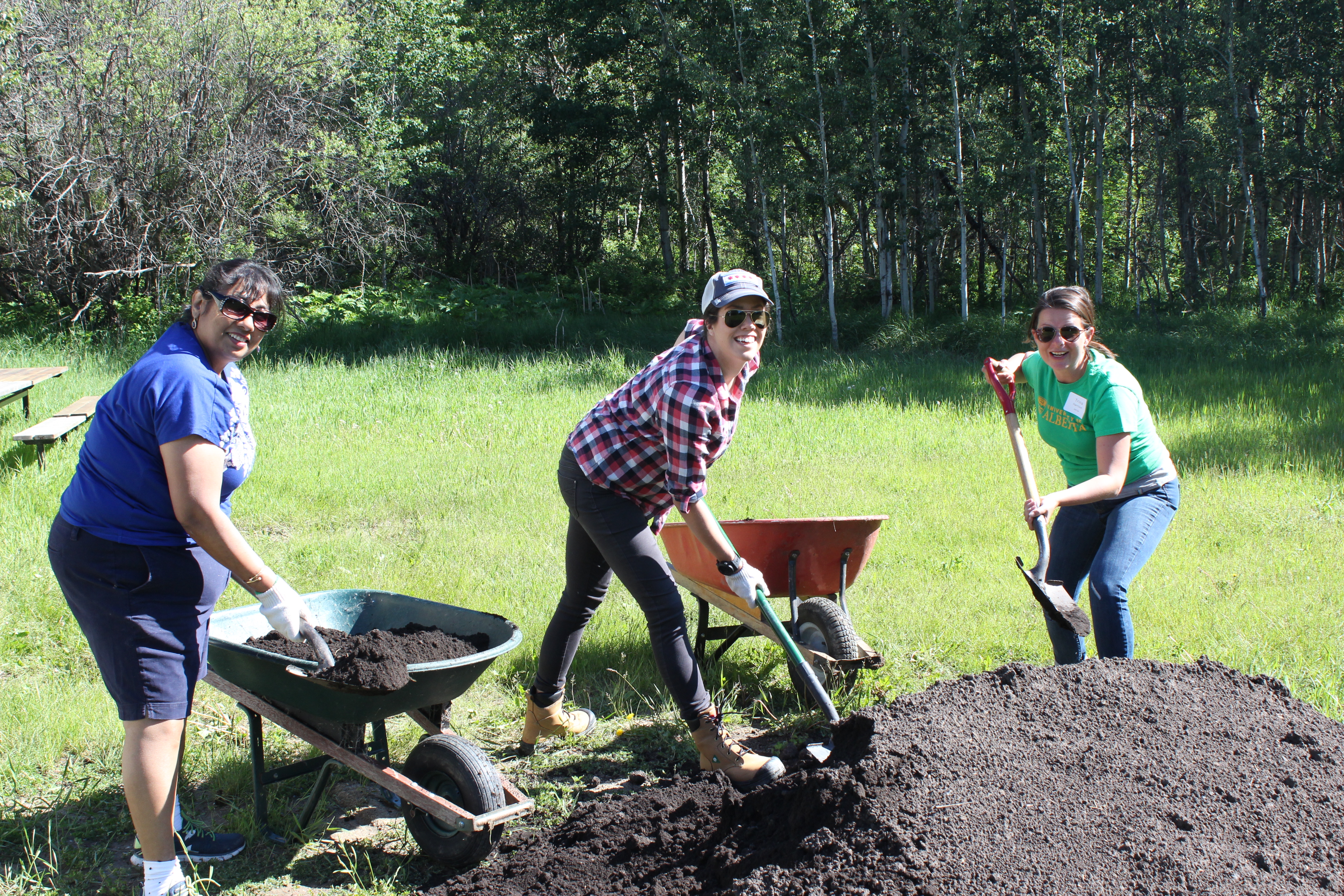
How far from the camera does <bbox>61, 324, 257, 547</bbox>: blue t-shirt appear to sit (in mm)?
2287

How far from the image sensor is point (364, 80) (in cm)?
2003

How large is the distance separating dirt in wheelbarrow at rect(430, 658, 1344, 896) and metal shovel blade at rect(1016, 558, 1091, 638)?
25cm

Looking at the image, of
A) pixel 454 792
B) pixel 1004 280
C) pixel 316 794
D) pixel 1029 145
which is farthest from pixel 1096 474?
pixel 1004 280

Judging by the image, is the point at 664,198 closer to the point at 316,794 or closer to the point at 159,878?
the point at 316,794

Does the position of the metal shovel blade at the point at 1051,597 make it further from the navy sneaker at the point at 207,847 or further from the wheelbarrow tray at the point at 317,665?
the navy sneaker at the point at 207,847

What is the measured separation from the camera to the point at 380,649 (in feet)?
9.19

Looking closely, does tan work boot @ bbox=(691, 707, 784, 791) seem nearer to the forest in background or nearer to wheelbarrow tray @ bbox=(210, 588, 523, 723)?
wheelbarrow tray @ bbox=(210, 588, 523, 723)

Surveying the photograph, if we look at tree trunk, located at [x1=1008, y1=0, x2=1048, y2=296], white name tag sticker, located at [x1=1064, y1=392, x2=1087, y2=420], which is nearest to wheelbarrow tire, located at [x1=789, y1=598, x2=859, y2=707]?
white name tag sticker, located at [x1=1064, y1=392, x2=1087, y2=420]

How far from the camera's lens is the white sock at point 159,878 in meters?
2.49

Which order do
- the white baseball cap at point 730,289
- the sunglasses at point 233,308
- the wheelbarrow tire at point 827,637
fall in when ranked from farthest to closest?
the wheelbarrow tire at point 827,637
the white baseball cap at point 730,289
the sunglasses at point 233,308

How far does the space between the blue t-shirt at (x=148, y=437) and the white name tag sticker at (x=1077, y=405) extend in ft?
9.51

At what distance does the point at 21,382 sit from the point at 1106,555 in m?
10.6

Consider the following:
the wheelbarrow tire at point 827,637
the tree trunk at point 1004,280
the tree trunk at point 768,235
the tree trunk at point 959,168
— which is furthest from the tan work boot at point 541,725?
the tree trunk at point 1004,280

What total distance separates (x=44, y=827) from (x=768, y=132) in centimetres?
→ 1756
